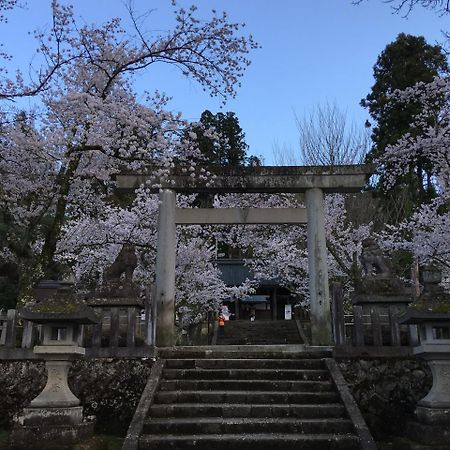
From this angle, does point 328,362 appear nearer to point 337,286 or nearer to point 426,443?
point 337,286

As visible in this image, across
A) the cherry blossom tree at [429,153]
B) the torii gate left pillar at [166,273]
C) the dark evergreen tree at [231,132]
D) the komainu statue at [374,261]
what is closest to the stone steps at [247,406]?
the torii gate left pillar at [166,273]

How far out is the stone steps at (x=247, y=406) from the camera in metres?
5.57

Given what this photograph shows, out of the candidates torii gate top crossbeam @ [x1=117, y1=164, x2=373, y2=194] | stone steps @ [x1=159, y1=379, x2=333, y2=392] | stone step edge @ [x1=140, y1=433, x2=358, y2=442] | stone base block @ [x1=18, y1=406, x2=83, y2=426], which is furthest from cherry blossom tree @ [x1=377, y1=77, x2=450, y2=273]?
stone base block @ [x1=18, y1=406, x2=83, y2=426]

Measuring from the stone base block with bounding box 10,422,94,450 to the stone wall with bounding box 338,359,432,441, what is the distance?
13.6 ft

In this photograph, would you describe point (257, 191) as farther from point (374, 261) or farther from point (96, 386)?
point (96, 386)

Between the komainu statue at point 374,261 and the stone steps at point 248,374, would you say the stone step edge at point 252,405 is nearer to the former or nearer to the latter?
the stone steps at point 248,374

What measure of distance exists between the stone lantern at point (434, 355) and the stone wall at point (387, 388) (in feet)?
2.83

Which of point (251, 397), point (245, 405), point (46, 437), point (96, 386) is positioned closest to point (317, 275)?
point (251, 397)

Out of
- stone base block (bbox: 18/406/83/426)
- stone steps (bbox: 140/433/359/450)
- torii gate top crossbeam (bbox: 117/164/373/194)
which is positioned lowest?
stone steps (bbox: 140/433/359/450)

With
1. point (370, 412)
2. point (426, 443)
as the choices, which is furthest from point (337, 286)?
point (426, 443)

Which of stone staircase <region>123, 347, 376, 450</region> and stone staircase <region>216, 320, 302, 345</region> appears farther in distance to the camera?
stone staircase <region>216, 320, 302, 345</region>

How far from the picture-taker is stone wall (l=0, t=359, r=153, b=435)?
23.6 feet

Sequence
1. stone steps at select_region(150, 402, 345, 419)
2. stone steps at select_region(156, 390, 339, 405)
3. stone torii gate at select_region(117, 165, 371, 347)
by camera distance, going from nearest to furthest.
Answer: stone steps at select_region(150, 402, 345, 419)
stone steps at select_region(156, 390, 339, 405)
stone torii gate at select_region(117, 165, 371, 347)

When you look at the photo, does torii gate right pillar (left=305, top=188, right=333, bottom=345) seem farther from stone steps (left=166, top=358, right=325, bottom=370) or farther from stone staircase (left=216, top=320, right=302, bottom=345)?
stone staircase (left=216, top=320, right=302, bottom=345)
